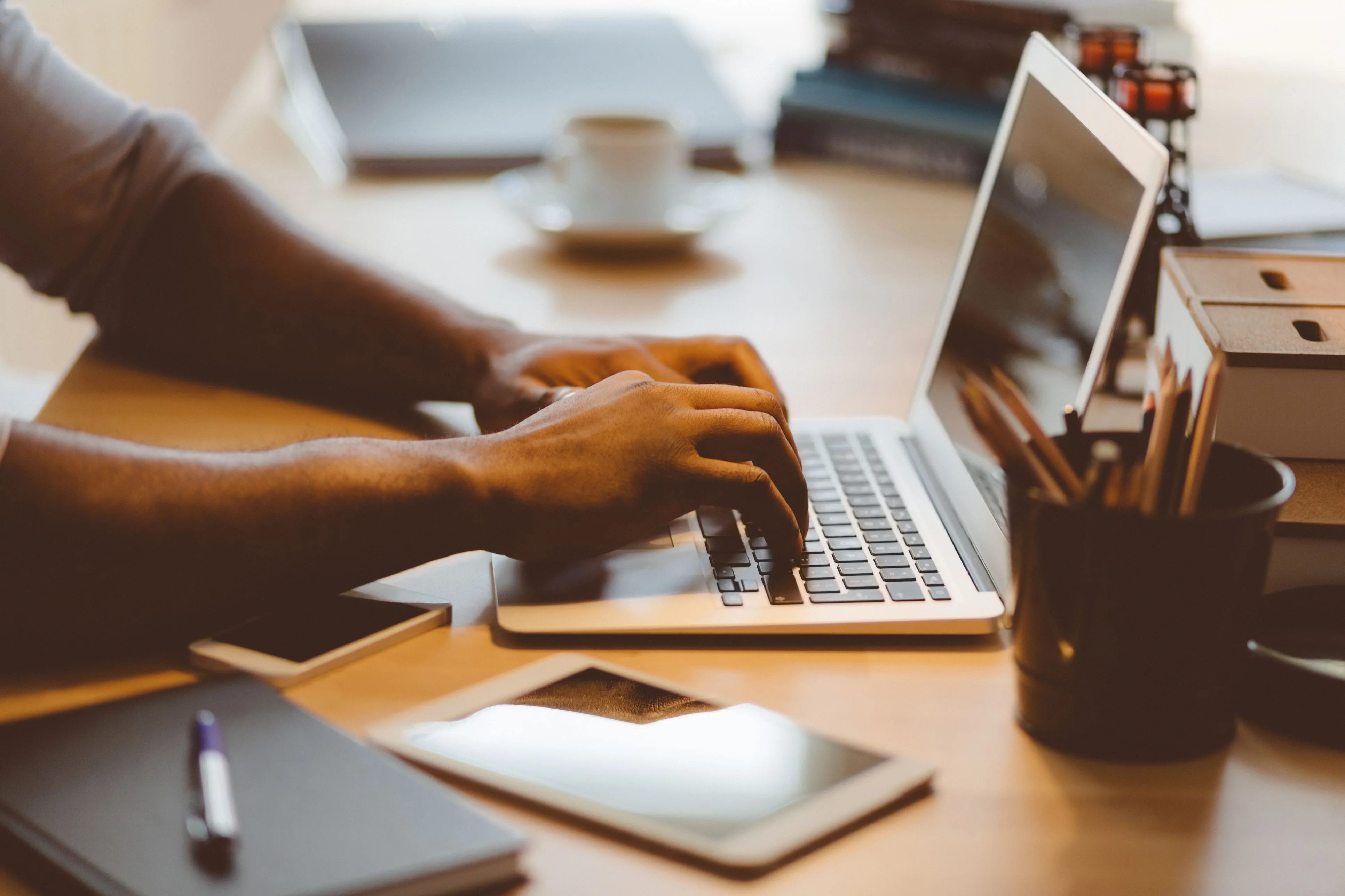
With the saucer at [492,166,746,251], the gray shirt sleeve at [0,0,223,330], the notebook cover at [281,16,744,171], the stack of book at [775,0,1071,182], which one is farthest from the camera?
the notebook cover at [281,16,744,171]

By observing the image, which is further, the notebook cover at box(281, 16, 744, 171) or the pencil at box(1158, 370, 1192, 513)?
the notebook cover at box(281, 16, 744, 171)

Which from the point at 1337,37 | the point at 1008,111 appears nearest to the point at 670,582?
the point at 1008,111

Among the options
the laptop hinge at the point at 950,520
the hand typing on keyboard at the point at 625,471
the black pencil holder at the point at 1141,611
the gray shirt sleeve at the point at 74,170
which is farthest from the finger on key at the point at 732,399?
the gray shirt sleeve at the point at 74,170

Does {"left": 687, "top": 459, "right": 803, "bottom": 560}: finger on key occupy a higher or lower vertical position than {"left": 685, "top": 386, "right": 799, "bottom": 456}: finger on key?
lower

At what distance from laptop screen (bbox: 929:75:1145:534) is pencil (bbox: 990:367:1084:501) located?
155 mm

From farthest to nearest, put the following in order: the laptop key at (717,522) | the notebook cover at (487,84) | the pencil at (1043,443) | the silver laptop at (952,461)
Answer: the notebook cover at (487,84) → the laptop key at (717,522) → the silver laptop at (952,461) → the pencil at (1043,443)

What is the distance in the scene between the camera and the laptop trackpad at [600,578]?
730 mm

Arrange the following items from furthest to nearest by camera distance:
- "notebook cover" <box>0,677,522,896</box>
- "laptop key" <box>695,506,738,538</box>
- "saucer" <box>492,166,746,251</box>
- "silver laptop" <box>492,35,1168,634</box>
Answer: "saucer" <box>492,166,746,251</box>, "laptop key" <box>695,506,738,538</box>, "silver laptop" <box>492,35,1168,634</box>, "notebook cover" <box>0,677,522,896</box>

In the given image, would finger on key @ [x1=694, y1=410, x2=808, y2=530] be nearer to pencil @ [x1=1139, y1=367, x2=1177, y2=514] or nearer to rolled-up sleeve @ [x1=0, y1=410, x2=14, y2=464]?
pencil @ [x1=1139, y1=367, x2=1177, y2=514]

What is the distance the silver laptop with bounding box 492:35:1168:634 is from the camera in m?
0.71

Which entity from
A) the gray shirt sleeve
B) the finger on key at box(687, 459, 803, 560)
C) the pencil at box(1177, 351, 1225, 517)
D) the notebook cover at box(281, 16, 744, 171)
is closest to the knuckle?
the finger on key at box(687, 459, 803, 560)

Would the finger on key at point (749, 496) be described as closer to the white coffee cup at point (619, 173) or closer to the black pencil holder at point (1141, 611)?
the black pencil holder at point (1141, 611)

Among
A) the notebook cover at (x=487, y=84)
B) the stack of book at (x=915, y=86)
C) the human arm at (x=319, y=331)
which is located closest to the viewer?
the human arm at (x=319, y=331)

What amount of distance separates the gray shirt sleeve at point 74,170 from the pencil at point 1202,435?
0.90 meters
